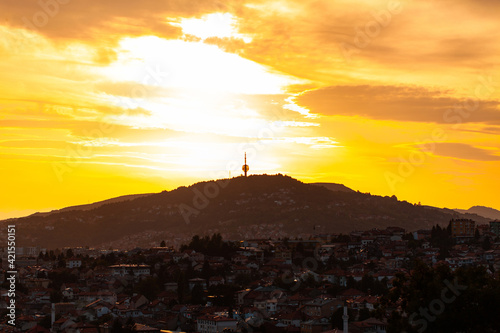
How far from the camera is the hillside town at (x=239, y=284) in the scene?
240ft

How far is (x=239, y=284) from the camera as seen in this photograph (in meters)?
98.8

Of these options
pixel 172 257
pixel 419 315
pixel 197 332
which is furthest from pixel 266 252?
pixel 419 315

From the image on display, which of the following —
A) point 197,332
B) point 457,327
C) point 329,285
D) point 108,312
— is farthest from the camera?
point 329,285

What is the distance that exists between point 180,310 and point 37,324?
47.1 feet

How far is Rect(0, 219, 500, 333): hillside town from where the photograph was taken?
240ft

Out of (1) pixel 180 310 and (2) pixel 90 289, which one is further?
(2) pixel 90 289

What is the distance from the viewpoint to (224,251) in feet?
389

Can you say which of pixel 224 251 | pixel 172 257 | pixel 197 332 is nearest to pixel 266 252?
pixel 224 251

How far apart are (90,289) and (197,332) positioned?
27.4m

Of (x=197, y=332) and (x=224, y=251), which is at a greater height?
(x=224, y=251)

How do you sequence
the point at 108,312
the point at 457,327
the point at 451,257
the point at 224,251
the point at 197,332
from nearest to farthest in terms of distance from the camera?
the point at 457,327, the point at 197,332, the point at 108,312, the point at 451,257, the point at 224,251

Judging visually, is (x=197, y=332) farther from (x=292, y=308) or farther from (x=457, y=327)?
(x=457, y=327)

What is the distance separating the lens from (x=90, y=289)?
9688 cm

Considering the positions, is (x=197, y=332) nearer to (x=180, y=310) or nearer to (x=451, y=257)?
(x=180, y=310)
